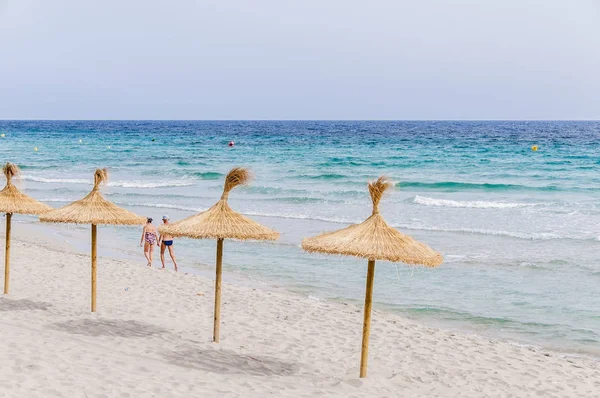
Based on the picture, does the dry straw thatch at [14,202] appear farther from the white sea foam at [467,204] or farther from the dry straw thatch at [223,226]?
the white sea foam at [467,204]

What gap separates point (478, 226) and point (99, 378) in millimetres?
15714

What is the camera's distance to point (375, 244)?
7.13 meters

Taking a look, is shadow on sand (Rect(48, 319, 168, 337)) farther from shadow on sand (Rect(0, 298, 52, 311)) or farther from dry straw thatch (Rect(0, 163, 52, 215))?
dry straw thatch (Rect(0, 163, 52, 215))

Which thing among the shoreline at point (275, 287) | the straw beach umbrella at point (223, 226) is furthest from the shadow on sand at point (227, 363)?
the shoreline at point (275, 287)

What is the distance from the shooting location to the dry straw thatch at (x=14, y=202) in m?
10.2

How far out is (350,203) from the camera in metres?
26.6

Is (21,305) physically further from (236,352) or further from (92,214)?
(236,352)

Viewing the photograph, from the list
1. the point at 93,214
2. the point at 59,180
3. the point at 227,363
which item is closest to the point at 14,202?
the point at 93,214

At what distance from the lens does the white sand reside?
7.22m

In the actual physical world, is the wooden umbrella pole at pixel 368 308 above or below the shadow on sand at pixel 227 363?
above

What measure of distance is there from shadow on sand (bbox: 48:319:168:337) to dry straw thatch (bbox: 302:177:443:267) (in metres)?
3.47

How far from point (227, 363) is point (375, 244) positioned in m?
2.73

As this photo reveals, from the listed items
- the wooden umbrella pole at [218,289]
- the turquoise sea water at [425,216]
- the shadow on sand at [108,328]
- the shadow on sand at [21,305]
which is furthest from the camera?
the turquoise sea water at [425,216]

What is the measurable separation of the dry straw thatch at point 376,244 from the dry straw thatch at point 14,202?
16.7ft
